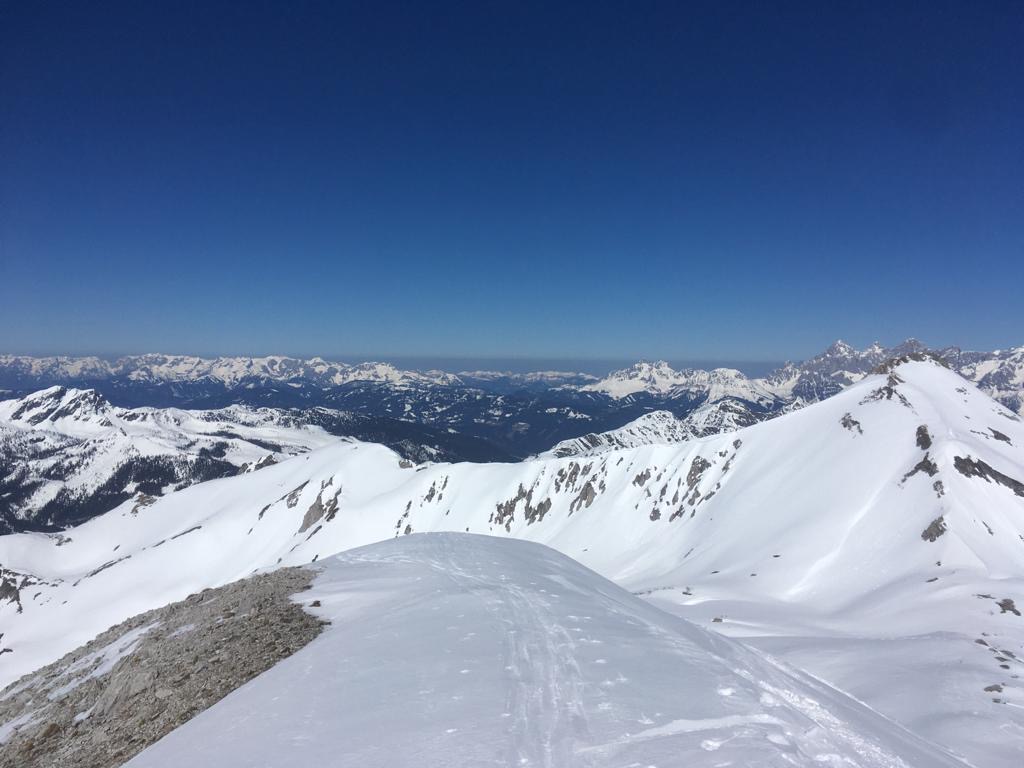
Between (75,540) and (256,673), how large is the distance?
251m

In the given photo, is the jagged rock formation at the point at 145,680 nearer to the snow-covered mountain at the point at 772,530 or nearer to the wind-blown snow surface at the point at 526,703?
→ the wind-blown snow surface at the point at 526,703

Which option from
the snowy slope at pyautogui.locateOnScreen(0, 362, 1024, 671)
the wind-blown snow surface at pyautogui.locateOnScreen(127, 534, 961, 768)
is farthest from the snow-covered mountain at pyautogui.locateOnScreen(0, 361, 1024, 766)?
the wind-blown snow surface at pyautogui.locateOnScreen(127, 534, 961, 768)

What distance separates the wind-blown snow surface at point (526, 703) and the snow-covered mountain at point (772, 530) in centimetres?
802

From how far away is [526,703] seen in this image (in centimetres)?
902

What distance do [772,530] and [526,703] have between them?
6359cm

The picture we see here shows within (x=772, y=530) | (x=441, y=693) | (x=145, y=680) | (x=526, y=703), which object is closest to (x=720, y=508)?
(x=772, y=530)

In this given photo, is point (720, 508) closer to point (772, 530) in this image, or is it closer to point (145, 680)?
point (772, 530)

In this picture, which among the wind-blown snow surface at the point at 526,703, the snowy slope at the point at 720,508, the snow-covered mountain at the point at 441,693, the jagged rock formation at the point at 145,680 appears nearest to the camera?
the wind-blown snow surface at the point at 526,703

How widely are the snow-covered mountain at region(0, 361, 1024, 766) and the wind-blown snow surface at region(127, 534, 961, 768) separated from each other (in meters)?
8.02

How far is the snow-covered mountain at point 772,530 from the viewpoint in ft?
90.7

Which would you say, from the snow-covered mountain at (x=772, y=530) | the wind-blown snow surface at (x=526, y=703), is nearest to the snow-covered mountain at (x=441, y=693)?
the wind-blown snow surface at (x=526, y=703)

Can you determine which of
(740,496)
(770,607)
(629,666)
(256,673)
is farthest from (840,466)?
(256,673)

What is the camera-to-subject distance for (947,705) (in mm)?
16281

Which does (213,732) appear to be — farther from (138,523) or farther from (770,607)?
(138,523)
